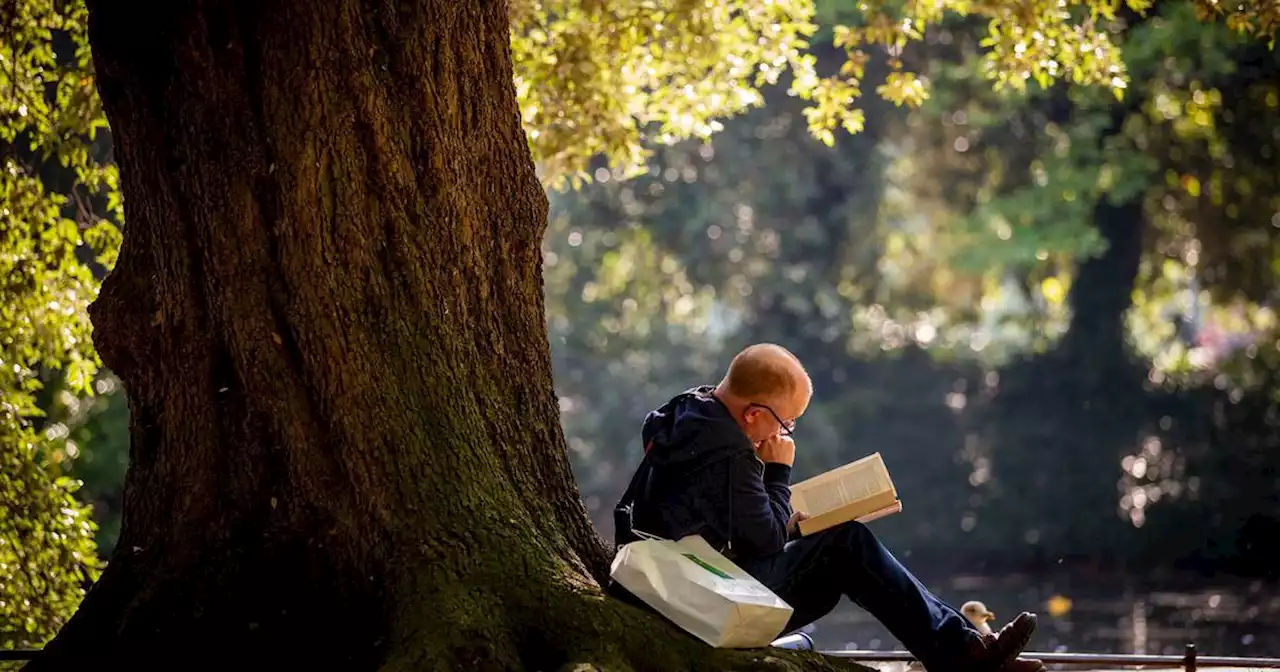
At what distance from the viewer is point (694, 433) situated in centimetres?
503

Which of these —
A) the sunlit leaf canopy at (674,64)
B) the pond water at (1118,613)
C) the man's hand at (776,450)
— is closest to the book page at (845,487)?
the man's hand at (776,450)

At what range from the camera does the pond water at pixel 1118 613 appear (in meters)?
13.2

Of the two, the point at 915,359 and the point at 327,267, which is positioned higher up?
the point at 915,359

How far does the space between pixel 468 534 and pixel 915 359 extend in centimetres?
1810

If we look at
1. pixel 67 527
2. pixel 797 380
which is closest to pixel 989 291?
pixel 67 527

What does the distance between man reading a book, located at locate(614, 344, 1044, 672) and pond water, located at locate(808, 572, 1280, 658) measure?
8023 mm

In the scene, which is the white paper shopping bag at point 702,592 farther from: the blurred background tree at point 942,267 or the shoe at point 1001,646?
the blurred background tree at point 942,267

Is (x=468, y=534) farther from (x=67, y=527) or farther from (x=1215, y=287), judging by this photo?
(x=1215, y=287)

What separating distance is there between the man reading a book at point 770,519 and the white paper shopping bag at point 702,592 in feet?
0.66

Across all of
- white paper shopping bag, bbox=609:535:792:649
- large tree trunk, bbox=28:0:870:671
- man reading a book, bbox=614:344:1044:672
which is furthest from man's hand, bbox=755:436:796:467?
large tree trunk, bbox=28:0:870:671

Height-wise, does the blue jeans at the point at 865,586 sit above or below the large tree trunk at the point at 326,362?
below

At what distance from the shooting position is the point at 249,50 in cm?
510

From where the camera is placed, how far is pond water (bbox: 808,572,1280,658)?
43.3 feet

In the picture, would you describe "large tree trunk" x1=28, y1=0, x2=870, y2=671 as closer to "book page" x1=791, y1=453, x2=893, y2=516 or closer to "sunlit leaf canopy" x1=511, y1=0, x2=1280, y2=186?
"book page" x1=791, y1=453, x2=893, y2=516
